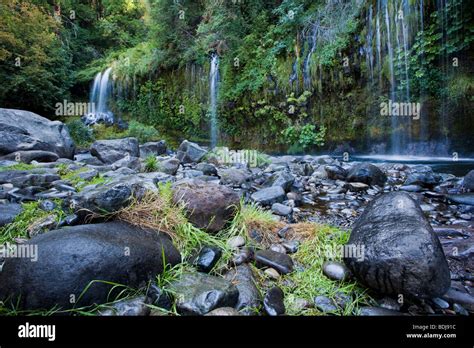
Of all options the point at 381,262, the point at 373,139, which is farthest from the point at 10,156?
the point at 373,139

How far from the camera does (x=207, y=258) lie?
2.02m

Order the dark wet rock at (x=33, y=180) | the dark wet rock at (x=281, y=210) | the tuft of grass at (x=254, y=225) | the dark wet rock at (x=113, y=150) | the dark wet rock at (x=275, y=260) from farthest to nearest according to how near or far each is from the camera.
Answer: the dark wet rock at (x=113, y=150), the dark wet rock at (x=33, y=180), the dark wet rock at (x=281, y=210), the tuft of grass at (x=254, y=225), the dark wet rock at (x=275, y=260)

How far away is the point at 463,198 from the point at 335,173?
206cm

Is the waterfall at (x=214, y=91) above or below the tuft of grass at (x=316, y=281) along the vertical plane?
above

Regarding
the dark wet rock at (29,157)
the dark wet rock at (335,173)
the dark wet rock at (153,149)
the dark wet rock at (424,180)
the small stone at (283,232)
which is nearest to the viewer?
the small stone at (283,232)

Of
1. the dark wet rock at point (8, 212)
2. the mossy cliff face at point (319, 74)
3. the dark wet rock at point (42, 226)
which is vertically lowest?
the dark wet rock at point (42, 226)

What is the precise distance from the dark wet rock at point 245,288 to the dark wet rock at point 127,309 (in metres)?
0.54

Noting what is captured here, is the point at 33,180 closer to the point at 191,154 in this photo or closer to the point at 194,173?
the point at 194,173

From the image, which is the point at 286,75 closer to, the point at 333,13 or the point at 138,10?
the point at 333,13

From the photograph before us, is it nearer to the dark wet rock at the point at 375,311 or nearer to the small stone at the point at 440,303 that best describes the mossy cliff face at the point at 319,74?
the small stone at the point at 440,303

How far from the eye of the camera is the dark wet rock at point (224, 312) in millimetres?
1478

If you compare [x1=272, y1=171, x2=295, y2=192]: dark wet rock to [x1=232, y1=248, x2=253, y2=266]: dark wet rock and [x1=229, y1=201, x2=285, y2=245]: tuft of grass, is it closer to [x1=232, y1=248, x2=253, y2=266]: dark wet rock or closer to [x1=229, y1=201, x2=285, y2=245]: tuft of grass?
[x1=229, y1=201, x2=285, y2=245]: tuft of grass

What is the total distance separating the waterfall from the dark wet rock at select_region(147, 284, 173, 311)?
11326 mm

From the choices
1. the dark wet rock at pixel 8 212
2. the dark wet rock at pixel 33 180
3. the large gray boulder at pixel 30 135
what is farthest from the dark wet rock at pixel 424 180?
the large gray boulder at pixel 30 135
